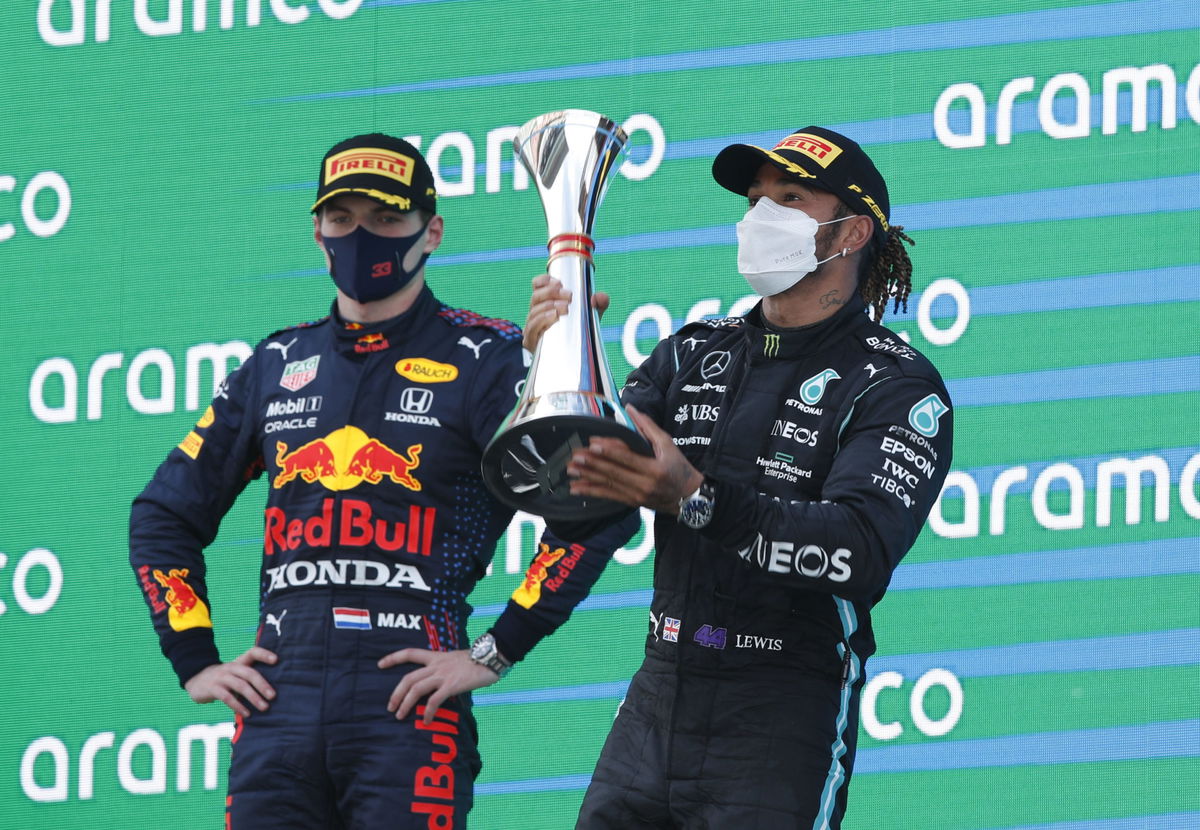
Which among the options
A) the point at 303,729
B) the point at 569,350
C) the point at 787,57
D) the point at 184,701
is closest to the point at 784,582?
the point at 569,350

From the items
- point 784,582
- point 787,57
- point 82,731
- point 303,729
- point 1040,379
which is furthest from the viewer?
point 82,731

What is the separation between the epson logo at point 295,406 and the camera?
3.06 metres

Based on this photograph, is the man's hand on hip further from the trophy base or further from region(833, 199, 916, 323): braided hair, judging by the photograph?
region(833, 199, 916, 323): braided hair

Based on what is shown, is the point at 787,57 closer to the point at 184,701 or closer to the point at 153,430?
the point at 153,430

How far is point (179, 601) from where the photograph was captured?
3170 millimetres

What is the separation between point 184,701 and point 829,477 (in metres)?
2.25

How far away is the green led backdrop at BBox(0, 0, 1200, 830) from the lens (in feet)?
11.9

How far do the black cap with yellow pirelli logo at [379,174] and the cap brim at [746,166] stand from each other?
60 centimetres

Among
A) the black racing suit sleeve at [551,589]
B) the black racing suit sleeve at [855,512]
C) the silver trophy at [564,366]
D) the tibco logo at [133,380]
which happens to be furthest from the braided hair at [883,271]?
the tibco logo at [133,380]

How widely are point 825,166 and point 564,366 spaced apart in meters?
0.58

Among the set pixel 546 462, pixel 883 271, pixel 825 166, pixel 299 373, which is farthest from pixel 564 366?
pixel 299 373

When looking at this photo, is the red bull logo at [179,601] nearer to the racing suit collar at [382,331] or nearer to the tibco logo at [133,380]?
the racing suit collar at [382,331]

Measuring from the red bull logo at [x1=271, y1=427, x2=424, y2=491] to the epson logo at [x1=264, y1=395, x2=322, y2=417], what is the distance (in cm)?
7

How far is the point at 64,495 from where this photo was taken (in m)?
4.39
